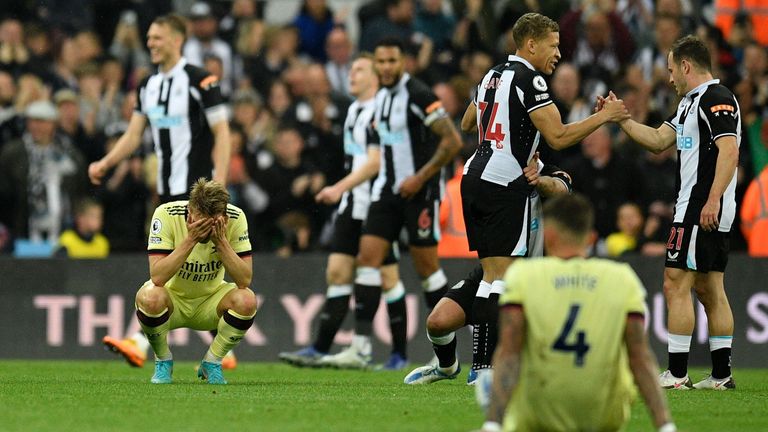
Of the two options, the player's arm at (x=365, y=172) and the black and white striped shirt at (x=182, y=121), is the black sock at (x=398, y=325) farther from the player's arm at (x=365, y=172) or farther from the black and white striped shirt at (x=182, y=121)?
the black and white striped shirt at (x=182, y=121)

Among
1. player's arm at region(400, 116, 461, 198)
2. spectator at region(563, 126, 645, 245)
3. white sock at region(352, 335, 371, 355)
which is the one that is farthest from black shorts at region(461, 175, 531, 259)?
spectator at region(563, 126, 645, 245)

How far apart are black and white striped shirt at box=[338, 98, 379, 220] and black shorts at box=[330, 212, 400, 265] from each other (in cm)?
6

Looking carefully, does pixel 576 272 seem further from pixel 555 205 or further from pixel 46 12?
pixel 46 12

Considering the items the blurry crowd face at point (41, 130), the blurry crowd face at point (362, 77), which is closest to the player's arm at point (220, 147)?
the blurry crowd face at point (362, 77)

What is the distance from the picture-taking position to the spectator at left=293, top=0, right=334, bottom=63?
1891 cm

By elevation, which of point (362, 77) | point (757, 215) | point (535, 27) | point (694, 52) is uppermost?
point (535, 27)

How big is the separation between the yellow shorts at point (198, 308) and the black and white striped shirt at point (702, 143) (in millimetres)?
3134

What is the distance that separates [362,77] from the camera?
13164 mm

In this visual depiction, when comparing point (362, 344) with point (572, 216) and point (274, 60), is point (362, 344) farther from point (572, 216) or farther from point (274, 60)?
point (572, 216)

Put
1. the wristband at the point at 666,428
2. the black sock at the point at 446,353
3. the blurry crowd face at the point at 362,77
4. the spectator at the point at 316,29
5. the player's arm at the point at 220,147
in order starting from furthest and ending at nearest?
the spectator at the point at 316,29
the blurry crowd face at the point at 362,77
the player's arm at the point at 220,147
the black sock at the point at 446,353
the wristband at the point at 666,428

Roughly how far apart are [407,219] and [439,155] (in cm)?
70

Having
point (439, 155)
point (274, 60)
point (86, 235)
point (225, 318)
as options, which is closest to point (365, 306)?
point (439, 155)

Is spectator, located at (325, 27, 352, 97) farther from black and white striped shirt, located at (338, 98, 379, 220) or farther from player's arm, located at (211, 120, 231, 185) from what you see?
player's arm, located at (211, 120, 231, 185)

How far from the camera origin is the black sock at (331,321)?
12578mm
